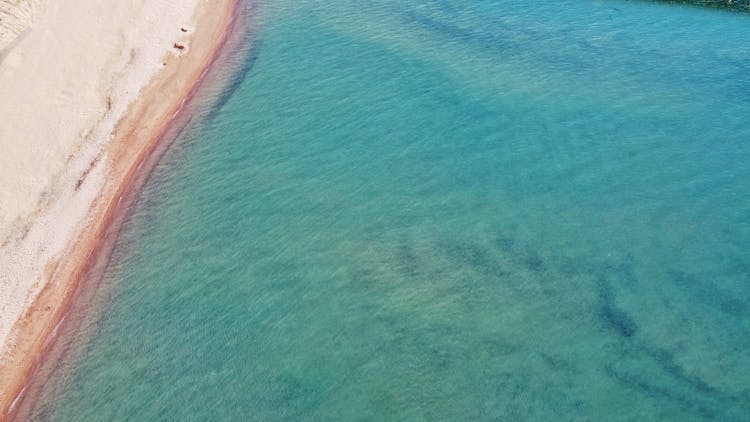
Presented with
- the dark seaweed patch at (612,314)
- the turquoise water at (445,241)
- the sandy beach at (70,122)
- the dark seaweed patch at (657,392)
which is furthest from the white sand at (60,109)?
the dark seaweed patch at (657,392)

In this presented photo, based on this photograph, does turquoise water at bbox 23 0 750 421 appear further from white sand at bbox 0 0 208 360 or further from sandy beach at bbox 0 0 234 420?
white sand at bbox 0 0 208 360

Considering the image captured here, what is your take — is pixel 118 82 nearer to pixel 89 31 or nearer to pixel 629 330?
pixel 89 31

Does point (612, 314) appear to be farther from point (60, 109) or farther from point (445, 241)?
point (60, 109)

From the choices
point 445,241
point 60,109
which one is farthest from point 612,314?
point 60,109

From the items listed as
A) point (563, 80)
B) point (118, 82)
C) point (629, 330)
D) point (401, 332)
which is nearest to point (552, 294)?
point (629, 330)

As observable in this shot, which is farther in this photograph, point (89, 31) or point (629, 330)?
point (89, 31)

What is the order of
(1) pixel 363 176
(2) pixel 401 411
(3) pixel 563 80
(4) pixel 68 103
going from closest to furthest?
(2) pixel 401 411
(1) pixel 363 176
(4) pixel 68 103
(3) pixel 563 80
